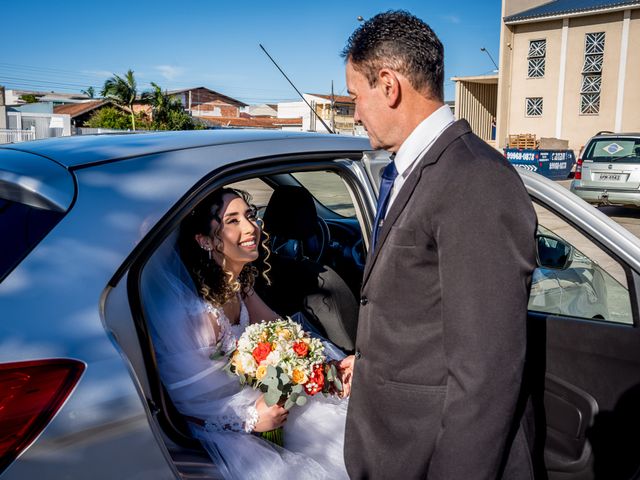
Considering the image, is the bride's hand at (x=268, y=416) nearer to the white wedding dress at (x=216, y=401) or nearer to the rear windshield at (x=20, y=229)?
the white wedding dress at (x=216, y=401)

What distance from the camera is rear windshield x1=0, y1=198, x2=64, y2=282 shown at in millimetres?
1383

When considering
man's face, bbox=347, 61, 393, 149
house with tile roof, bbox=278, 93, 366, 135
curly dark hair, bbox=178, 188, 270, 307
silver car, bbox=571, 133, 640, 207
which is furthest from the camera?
house with tile roof, bbox=278, 93, 366, 135

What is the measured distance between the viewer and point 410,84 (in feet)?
4.75

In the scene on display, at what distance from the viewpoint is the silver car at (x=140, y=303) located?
1.24 meters

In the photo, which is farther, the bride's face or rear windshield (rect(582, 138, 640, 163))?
rear windshield (rect(582, 138, 640, 163))

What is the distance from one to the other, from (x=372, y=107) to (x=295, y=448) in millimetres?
1446

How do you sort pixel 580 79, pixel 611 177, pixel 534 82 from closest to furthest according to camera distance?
pixel 611 177 < pixel 580 79 < pixel 534 82

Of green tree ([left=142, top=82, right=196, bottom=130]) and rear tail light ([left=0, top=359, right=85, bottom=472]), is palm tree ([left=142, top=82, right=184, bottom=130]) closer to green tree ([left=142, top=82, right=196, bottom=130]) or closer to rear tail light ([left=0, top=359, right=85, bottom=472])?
green tree ([left=142, top=82, right=196, bottom=130])

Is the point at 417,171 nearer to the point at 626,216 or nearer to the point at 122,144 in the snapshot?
the point at 122,144

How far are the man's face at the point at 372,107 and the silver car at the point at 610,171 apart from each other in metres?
13.1

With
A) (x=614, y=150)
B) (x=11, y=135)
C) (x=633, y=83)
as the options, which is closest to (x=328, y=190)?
(x=614, y=150)

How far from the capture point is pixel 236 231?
267cm

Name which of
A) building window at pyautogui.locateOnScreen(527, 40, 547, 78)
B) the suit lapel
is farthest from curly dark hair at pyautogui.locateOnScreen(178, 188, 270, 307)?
building window at pyautogui.locateOnScreen(527, 40, 547, 78)

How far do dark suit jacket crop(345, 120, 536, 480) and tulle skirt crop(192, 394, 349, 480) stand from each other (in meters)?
0.63
